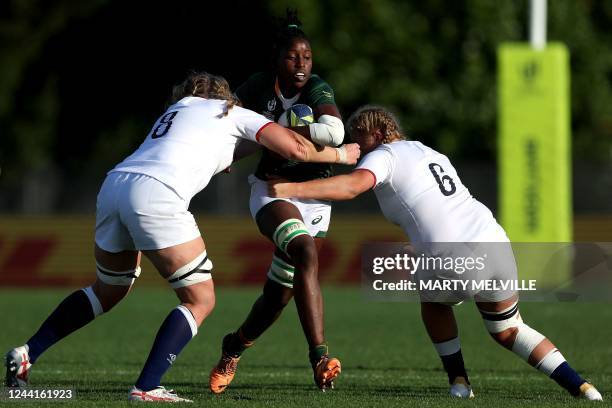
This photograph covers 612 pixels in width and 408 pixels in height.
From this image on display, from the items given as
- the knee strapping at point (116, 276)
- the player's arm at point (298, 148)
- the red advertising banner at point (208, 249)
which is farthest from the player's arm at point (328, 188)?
the red advertising banner at point (208, 249)

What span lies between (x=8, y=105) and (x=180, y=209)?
24445 mm

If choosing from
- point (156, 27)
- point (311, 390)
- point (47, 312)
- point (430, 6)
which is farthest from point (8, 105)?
point (311, 390)

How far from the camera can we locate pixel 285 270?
25.8 feet

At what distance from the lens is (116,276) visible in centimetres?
698

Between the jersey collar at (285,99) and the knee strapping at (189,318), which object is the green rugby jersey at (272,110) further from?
the knee strapping at (189,318)

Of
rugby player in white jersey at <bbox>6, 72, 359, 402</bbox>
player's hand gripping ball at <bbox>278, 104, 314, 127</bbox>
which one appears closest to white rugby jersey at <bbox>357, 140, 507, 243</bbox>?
rugby player in white jersey at <bbox>6, 72, 359, 402</bbox>

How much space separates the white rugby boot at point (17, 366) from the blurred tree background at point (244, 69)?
14.2 metres

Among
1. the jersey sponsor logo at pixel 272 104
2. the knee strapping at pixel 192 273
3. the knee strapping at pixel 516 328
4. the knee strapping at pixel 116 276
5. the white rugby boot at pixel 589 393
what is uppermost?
the jersey sponsor logo at pixel 272 104

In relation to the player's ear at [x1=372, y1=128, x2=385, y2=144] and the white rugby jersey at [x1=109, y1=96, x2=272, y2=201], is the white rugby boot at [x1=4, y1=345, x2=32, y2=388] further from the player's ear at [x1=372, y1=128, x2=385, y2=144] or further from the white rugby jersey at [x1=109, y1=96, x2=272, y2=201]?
the player's ear at [x1=372, y1=128, x2=385, y2=144]

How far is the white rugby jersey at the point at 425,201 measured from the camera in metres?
6.88

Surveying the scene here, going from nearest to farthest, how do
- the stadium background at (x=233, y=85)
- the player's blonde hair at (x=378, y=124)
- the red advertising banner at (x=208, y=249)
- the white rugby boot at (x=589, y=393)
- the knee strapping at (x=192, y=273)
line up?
the knee strapping at (x=192, y=273), the white rugby boot at (x=589, y=393), the player's blonde hair at (x=378, y=124), the red advertising banner at (x=208, y=249), the stadium background at (x=233, y=85)

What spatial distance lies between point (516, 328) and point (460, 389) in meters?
0.50

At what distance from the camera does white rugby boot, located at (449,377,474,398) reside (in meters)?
7.10

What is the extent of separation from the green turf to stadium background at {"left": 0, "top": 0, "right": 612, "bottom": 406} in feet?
0.20
